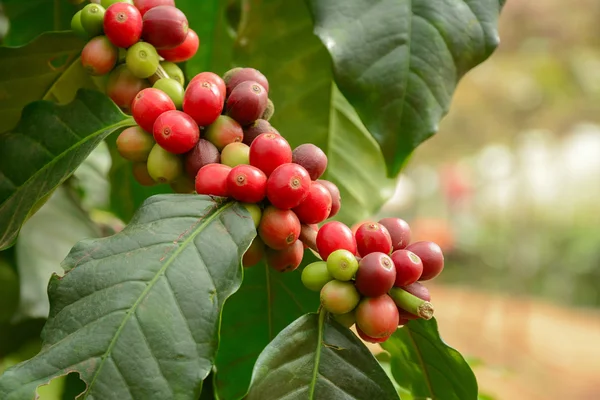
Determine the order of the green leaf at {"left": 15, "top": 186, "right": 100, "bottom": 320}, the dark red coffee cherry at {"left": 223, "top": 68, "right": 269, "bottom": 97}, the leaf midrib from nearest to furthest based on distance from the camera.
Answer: the leaf midrib, the dark red coffee cherry at {"left": 223, "top": 68, "right": 269, "bottom": 97}, the green leaf at {"left": 15, "top": 186, "right": 100, "bottom": 320}

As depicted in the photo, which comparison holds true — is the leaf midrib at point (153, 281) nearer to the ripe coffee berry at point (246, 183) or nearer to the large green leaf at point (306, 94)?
the ripe coffee berry at point (246, 183)

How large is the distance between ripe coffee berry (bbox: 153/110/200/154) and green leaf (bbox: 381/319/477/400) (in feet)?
0.64

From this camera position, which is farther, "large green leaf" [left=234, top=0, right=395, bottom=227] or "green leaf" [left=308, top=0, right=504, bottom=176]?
"large green leaf" [left=234, top=0, right=395, bottom=227]

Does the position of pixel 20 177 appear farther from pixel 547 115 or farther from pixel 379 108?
pixel 547 115

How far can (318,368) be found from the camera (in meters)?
0.41

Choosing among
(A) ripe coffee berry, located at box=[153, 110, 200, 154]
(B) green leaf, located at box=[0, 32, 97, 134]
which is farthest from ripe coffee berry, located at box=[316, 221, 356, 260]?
(B) green leaf, located at box=[0, 32, 97, 134]

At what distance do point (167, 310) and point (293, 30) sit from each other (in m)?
0.44

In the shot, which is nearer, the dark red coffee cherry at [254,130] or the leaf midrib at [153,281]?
the leaf midrib at [153,281]

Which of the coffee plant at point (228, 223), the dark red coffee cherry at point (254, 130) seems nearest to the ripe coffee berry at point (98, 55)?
the coffee plant at point (228, 223)

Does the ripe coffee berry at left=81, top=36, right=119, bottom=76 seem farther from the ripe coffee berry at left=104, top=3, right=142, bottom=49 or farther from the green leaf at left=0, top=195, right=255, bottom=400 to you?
the green leaf at left=0, top=195, right=255, bottom=400

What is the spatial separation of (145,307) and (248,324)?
0.62 feet

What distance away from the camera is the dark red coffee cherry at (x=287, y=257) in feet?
1.40

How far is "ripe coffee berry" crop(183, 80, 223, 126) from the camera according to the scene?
1.43 ft

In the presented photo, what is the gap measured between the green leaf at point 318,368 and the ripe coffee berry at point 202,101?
0.48ft
